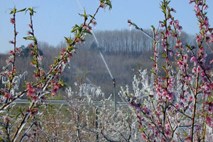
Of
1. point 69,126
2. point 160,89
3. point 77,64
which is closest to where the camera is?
point 160,89

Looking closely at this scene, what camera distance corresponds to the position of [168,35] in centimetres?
369

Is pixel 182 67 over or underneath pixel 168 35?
underneath

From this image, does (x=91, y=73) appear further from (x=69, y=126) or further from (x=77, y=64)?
(x=69, y=126)

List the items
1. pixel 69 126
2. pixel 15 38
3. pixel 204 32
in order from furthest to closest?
pixel 69 126 < pixel 204 32 < pixel 15 38

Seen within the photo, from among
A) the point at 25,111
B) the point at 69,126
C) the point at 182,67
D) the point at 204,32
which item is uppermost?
the point at 204,32

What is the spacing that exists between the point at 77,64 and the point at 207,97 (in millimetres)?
21726

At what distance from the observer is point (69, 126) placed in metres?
9.91

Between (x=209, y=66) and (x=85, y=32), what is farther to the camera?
(x=209, y=66)

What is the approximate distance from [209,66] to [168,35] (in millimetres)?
568

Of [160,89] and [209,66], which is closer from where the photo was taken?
[209,66]

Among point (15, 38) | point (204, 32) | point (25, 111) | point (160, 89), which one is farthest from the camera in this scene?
point (160, 89)

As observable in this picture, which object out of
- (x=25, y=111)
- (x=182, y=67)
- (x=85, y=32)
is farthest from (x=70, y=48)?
(x=182, y=67)

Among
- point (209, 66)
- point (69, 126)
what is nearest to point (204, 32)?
point (209, 66)

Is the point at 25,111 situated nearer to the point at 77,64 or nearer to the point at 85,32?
the point at 85,32
